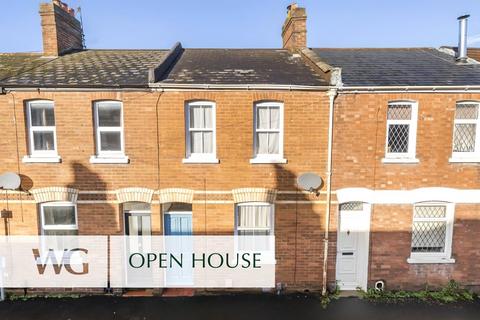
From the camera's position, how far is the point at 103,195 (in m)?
7.48

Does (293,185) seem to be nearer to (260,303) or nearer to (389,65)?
(260,303)

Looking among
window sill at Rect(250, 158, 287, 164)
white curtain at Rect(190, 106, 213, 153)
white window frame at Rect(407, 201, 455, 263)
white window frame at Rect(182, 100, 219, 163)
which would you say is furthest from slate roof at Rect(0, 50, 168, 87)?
white window frame at Rect(407, 201, 455, 263)

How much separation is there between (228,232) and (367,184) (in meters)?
4.05

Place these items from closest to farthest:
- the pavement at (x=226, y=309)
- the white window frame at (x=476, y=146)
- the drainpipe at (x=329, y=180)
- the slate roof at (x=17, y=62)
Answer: the pavement at (x=226, y=309) → the drainpipe at (x=329, y=180) → the white window frame at (x=476, y=146) → the slate roof at (x=17, y=62)

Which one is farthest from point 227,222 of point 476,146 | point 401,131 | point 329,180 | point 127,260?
point 476,146

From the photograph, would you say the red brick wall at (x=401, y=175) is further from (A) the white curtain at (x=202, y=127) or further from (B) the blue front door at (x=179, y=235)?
(B) the blue front door at (x=179, y=235)

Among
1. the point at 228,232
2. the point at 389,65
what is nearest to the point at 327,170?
the point at 228,232

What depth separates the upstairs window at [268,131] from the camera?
24.6 feet

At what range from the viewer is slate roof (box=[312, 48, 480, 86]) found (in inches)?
301

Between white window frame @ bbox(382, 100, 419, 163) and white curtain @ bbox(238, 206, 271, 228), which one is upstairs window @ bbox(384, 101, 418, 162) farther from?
white curtain @ bbox(238, 206, 271, 228)

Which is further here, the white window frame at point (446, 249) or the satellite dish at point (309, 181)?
the white window frame at point (446, 249)

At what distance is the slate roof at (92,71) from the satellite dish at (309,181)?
4849mm

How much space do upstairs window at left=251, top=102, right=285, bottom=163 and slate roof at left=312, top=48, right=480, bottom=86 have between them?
2082mm

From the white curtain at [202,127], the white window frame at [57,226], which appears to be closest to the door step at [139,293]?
the white window frame at [57,226]
